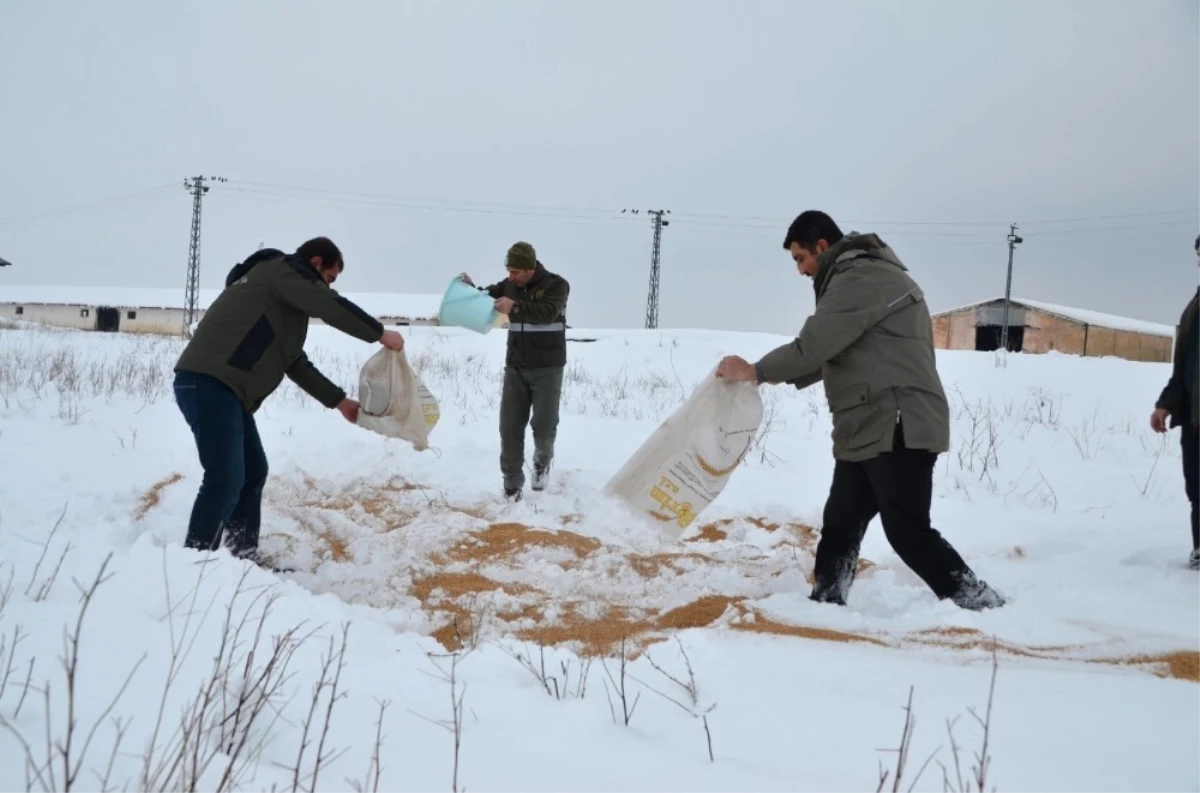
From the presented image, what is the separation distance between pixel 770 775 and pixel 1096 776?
73 centimetres

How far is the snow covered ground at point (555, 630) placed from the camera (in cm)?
185

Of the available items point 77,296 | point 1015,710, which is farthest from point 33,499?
point 77,296

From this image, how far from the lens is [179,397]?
3.70 metres

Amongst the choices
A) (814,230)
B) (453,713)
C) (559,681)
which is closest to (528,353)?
(814,230)

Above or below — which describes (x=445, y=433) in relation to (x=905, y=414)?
below

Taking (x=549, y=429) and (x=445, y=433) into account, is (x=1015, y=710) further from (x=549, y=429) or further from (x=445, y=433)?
(x=445, y=433)

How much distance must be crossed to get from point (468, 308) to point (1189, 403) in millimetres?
4005

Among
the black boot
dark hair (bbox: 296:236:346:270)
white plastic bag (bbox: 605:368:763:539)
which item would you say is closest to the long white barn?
the black boot

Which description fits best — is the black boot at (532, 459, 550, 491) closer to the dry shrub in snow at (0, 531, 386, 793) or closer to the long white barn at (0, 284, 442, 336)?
the dry shrub in snow at (0, 531, 386, 793)

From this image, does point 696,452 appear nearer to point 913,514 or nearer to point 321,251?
point 913,514

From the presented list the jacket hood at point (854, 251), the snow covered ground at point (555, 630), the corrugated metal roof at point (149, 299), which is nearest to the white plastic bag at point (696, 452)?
the snow covered ground at point (555, 630)

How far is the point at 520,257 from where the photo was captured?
5.52 meters

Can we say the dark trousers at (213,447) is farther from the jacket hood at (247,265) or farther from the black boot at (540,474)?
the black boot at (540,474)

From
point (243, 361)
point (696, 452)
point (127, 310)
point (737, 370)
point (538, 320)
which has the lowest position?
point (696, 452)
